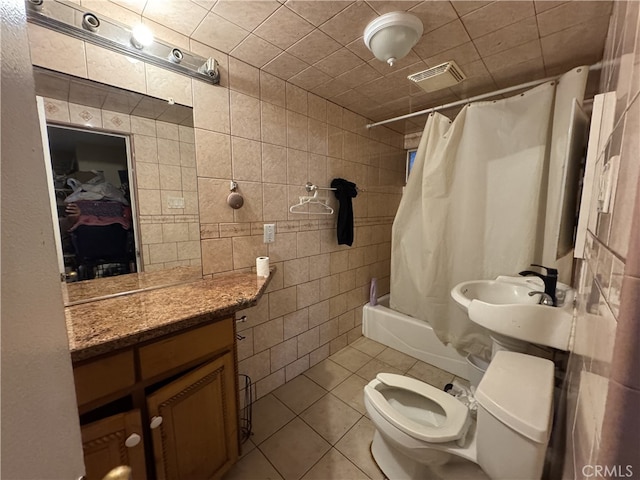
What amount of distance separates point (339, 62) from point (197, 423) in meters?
1.90

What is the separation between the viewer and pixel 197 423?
94 centimetres

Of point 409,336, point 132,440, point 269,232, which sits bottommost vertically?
point 409,336

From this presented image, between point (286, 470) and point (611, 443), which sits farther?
point (286, 470)

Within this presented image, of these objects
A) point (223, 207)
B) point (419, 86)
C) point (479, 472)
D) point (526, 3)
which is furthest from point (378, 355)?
point (526, 3)

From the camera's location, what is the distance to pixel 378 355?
2133mm

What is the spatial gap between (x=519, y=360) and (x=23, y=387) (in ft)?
4.63

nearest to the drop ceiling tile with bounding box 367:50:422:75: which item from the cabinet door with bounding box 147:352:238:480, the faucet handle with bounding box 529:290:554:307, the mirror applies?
the mirror

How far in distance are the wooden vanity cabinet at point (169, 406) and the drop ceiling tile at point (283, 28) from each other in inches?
53.0

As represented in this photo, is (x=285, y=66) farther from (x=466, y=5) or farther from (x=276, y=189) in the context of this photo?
(x=466, y=5)

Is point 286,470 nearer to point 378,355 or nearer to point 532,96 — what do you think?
point 378,355

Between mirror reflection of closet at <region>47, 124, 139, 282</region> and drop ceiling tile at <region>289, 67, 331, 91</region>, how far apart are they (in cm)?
106

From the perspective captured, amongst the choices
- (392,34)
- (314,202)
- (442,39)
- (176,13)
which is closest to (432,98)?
(442,39)

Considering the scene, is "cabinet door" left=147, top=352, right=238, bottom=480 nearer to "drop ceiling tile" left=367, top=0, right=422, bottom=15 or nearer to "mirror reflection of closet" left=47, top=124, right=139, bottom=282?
"mirror reflection of closet" left=47, top=124, right=139, bottom=282

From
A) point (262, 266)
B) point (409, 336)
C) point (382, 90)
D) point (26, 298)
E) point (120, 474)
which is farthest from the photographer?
point (409, 336)
